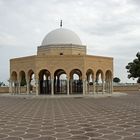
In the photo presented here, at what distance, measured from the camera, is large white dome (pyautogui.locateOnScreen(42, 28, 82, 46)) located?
33156 millimetres

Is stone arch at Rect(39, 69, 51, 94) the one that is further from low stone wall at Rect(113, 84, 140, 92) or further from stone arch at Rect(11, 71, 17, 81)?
low stone wall at Rect(113, 84, 140, 92)

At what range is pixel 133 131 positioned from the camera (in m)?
8.37

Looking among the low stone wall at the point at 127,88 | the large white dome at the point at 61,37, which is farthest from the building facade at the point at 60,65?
the low stone wall at the point at 127,88

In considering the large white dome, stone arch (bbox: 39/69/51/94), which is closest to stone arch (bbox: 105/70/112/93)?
the large white dome

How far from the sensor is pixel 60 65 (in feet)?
98.3

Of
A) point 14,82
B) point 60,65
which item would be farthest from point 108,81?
point 14,82

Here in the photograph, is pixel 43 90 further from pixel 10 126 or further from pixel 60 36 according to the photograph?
pixel 10 126

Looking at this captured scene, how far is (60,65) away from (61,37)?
4609mm

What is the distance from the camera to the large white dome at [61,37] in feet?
109

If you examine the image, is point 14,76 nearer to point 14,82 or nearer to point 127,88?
point 14,82

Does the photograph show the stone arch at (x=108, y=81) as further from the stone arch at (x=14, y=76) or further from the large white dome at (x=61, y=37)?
the stone arch at (x=14, y=76)

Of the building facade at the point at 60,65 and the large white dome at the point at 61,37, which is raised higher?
the large white dome at the point at 61,37

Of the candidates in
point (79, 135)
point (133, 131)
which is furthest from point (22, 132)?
point (133, 131)

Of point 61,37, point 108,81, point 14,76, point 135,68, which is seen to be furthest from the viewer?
point 135,68
